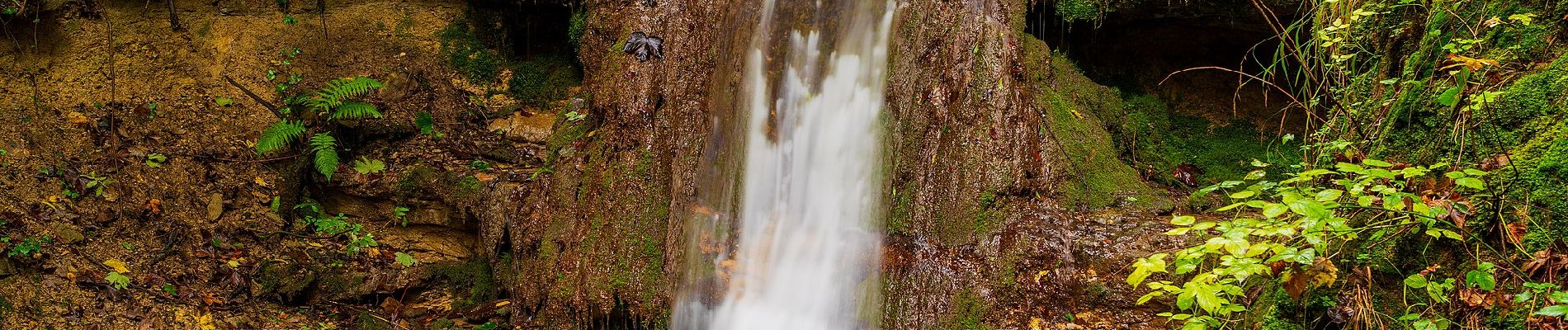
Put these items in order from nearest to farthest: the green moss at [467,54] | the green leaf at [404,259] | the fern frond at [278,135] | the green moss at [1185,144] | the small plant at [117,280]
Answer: the small plant at [117,280]
the green moss at [1185,144]
the fern frond at [278,135]
the green leaf at [404,259]
the green moss at [467,54]

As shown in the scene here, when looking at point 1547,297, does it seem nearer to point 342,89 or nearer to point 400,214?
point 400,214

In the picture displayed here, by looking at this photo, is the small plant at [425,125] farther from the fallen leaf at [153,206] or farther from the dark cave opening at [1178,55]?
the dark cave opening at [1178,55]

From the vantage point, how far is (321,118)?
21.9 feet

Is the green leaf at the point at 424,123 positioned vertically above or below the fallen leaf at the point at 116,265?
above

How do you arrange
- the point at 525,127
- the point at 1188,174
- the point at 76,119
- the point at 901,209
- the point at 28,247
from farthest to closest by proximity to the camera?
the point at 525,127, the point at 76,119, the point at 1188,174, the point at 28,247, the point at 901,209

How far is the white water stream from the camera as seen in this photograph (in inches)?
188

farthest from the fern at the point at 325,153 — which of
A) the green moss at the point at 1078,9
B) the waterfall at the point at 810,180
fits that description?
the green moss at the point at 1078,9

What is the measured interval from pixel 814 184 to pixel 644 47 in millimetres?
1616

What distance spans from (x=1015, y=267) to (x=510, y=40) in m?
5.20

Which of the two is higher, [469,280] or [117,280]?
[117,280]

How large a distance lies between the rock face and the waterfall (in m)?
0.12

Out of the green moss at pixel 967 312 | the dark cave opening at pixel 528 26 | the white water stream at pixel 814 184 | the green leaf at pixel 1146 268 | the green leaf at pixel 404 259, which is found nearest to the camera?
the green leaf at pixel 1146 268

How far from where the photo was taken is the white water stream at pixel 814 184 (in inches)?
188

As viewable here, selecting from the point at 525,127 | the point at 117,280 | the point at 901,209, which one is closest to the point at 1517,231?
the point at 901,209
